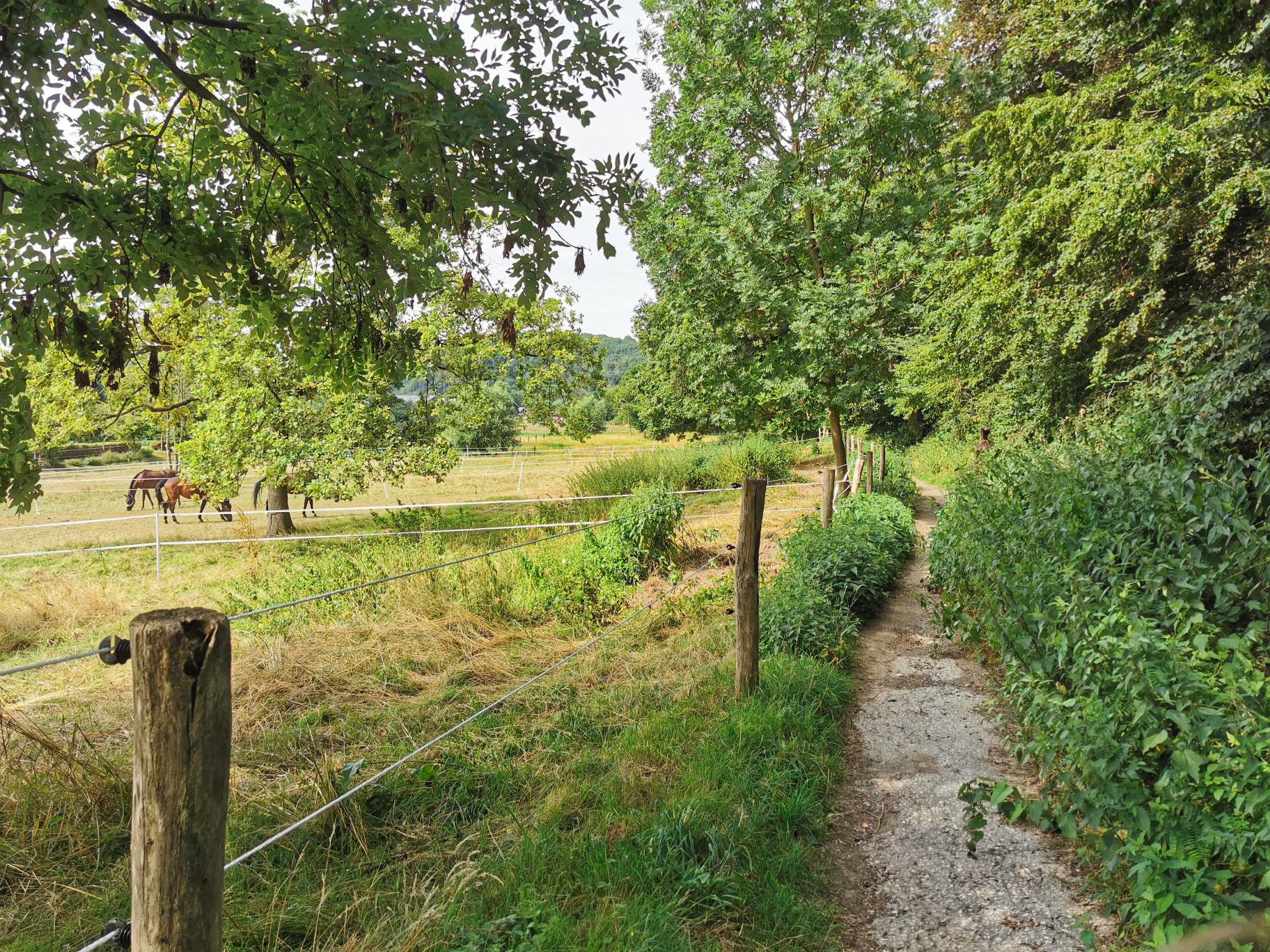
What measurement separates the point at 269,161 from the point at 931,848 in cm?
608

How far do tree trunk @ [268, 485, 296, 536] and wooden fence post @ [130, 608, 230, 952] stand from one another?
51.1 feet

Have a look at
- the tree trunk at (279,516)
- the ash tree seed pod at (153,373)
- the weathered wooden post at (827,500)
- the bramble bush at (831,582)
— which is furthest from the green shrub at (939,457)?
the ash tree seed pod at (153,373)

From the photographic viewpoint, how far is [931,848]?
12.5 feet

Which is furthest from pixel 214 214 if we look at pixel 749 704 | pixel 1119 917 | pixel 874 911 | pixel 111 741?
pixel 1119 917

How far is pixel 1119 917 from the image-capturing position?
9.91ft

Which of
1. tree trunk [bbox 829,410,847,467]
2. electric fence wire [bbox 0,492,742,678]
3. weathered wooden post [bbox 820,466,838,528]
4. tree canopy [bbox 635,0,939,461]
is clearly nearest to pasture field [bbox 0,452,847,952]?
electric fence wire [bbox 0,492,742,678]

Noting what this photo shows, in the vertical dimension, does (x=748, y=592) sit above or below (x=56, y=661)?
below

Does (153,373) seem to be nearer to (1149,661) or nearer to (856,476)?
(1149,661)

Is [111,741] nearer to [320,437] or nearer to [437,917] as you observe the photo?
[437,917]

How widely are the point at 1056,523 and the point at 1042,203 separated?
5246 mm

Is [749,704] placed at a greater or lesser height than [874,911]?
greater

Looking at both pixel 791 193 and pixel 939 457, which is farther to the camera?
pixel 939 457

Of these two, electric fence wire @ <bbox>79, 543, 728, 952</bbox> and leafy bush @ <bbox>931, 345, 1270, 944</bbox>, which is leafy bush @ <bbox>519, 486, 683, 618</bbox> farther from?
leafy bush @ <bbox>931, 345, 1270, 944</bbox>

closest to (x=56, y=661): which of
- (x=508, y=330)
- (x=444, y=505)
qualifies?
(x=508, y=330)
